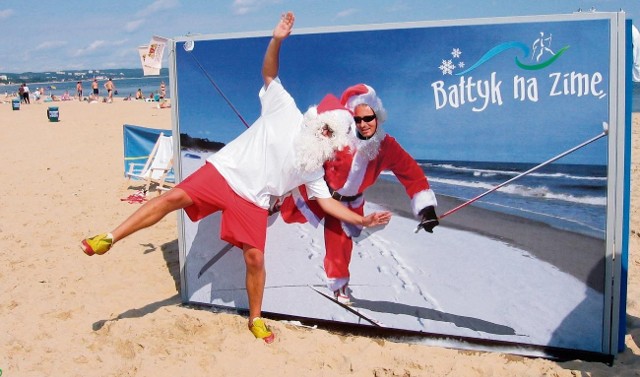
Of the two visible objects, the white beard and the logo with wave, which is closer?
the logo with wave

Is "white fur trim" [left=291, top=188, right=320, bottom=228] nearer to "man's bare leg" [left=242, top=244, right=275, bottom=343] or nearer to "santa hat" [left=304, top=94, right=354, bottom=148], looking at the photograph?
"man's bare leg" [left=242, top=244, right=275, bottom=343]

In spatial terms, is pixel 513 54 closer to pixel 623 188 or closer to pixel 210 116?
pixel 623 188

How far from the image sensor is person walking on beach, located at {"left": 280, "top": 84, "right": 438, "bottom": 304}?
332 centimetres

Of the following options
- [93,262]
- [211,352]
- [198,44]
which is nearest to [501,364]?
[211,352]

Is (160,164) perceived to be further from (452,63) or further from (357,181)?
(452,63)

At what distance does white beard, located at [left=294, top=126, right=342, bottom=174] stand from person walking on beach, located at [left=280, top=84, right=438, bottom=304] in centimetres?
13

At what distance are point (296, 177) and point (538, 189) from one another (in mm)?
1376

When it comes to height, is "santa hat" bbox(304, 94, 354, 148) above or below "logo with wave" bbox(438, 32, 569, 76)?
below

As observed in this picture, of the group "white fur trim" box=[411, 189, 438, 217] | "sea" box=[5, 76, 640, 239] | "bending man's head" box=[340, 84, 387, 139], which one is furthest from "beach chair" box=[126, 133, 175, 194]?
"sea" box=[5, 76, 640, 239]

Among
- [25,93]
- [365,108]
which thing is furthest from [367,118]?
[25,93]

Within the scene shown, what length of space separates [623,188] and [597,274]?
477mm

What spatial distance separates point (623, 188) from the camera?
2963 millimetres

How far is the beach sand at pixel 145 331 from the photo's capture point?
3197 mm

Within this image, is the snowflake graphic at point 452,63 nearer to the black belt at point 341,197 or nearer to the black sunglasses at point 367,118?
the black sunglasses at point 367,118
